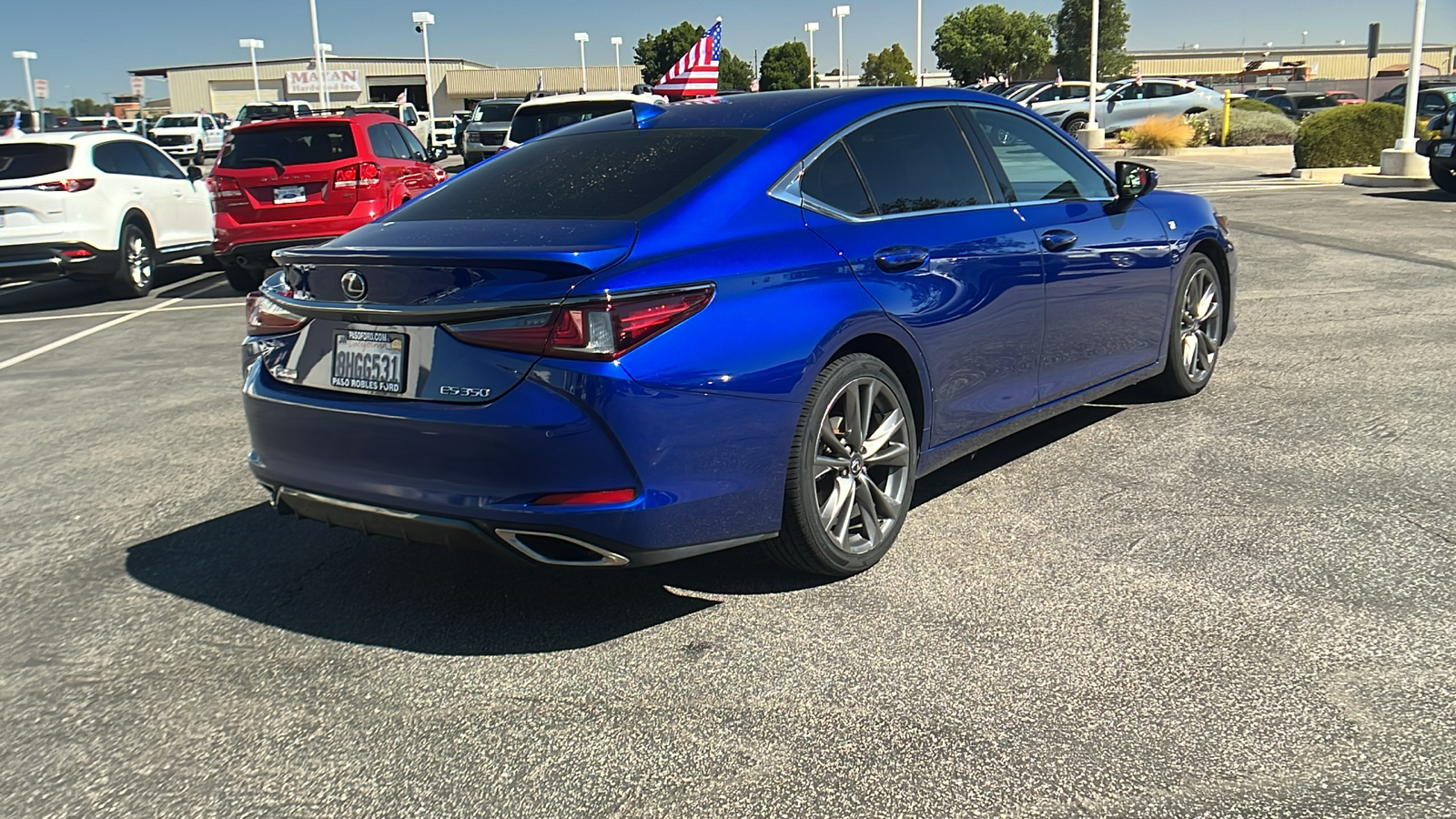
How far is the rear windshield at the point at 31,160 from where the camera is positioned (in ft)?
40.2

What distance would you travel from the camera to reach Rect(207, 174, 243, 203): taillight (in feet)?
39.4

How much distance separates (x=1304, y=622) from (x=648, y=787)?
80.1 inches

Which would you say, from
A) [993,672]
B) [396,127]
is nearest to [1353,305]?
[993,672]

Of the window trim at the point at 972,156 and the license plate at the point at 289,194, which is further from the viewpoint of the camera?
→ the license plate at the point at 289,194

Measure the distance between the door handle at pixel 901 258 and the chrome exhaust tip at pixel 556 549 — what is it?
1374 mm

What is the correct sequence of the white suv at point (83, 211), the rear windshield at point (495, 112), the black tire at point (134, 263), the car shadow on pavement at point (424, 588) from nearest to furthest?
1. the car shadow on pavement at point (424, 588)
2. the white suv at point (83, 211)
3. the black tire at point (134, 263)
4. the rear windshield at point (495, 112)

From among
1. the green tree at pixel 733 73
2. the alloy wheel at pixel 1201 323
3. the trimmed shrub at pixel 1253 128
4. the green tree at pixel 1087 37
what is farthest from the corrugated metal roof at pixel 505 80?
the alloy wheel at pixel 1201 323

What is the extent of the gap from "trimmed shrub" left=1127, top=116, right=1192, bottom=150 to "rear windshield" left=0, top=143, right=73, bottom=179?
930 inches

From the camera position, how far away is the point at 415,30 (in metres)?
58.6

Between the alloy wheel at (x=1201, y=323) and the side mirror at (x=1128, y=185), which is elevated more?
the side mirror at (x=1128, y=185)

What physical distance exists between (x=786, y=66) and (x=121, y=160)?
81.8 m

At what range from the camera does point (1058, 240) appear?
5066 mm

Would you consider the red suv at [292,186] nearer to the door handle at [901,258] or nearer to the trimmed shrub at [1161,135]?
the door handle at [901,258]

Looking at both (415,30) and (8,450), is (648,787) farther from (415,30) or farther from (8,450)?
(415,30)
